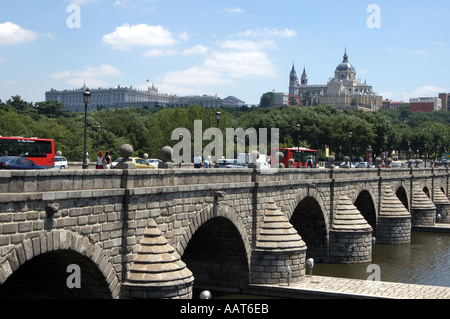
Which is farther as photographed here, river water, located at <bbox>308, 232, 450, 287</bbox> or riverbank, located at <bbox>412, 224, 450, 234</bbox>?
riverbank, located at <bbox>412, 224, 450, 234</bbox>

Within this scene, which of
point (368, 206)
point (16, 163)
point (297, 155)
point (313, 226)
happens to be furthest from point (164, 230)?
point (297, 155)

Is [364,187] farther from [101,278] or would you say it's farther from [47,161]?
[101,278]

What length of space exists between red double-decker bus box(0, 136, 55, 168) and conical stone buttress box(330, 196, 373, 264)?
58.4ft

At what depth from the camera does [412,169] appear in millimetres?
54469

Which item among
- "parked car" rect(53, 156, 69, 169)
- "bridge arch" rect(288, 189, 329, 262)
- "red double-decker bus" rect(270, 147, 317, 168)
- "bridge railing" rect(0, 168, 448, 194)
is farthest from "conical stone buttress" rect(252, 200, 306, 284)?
"red double-decker bus" rect(270, 147, 317, 168)

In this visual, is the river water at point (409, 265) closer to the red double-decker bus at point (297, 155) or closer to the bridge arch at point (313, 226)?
the bridge arch at point (313, 226)

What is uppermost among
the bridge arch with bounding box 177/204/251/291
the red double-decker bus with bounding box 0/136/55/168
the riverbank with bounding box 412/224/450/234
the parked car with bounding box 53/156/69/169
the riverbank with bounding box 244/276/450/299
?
the red double-decker bus with bounding box 0/136/55/168

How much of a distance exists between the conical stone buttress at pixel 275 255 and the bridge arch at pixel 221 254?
1.73 feet

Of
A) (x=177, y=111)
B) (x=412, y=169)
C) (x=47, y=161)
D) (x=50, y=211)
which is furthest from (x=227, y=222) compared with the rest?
(x=177, y=111)

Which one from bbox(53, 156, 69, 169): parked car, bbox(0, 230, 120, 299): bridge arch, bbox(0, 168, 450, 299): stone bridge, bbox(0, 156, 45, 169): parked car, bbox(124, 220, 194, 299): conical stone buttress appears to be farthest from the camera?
bbox(53, 156, 69, 169): parked car

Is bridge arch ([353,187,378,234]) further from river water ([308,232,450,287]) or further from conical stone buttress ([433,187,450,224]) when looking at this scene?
conical stone buttress ([433,187,450,224])

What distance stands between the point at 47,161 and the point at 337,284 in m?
20.3

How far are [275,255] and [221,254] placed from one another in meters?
2.34

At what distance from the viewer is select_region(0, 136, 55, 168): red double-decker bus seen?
35969 millimetres
